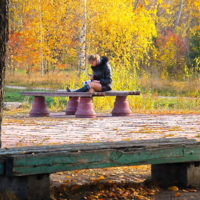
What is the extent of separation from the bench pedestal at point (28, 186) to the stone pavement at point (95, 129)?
9.47 feet

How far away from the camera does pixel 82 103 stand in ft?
40.0

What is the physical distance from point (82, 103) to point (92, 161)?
782 cm

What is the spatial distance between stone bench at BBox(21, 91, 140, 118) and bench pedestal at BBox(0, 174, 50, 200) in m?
7.29

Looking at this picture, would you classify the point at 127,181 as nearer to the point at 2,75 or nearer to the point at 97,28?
the point at 2,75

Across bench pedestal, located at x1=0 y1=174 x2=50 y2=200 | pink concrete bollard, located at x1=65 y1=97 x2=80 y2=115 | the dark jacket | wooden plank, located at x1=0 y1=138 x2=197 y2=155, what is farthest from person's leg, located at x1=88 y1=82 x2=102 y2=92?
bench pedestal, located at x1=0 y1=174 x2=50 y2=200

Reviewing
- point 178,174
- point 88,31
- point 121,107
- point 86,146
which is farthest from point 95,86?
point 88,31

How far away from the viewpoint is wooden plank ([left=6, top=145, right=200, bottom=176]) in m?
4.07

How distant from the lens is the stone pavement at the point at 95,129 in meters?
8.01

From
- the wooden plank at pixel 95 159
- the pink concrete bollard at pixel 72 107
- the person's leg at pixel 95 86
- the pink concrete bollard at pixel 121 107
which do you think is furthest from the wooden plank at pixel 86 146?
the pink concrete bollard at pixel 72 107

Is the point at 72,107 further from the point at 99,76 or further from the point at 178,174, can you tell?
the point at 178,174

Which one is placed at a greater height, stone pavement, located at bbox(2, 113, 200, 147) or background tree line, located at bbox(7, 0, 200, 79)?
background tree line, located at bbox(7, 0, 200, 79)

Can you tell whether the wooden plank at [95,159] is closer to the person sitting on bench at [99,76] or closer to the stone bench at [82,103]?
the stone bench at [82,103]

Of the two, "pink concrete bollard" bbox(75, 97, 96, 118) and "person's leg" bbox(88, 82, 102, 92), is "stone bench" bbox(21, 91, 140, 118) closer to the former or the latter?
"pink concrete bollard" bbox(75, 97, 96, 118)

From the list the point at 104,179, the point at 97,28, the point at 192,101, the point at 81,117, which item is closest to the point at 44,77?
the point at 97,28
